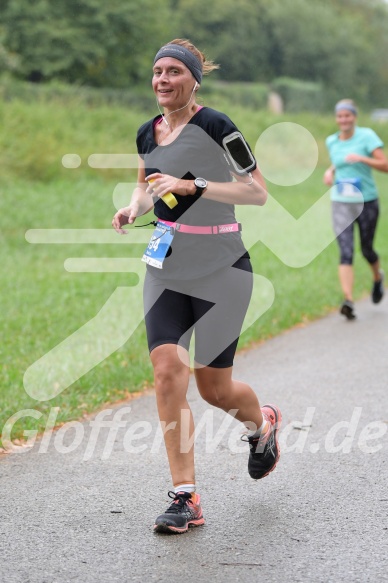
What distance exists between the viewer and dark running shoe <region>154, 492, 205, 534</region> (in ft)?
14.4

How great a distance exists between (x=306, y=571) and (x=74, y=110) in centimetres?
2365

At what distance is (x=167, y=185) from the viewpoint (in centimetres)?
430

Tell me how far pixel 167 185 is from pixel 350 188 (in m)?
6.58

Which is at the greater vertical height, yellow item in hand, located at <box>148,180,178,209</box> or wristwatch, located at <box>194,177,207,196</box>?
wristwatch, located at <box>194,177,207,196</box>

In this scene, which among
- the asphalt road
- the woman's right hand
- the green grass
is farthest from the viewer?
the green grass

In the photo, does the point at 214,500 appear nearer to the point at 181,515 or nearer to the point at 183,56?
the point at 181,515

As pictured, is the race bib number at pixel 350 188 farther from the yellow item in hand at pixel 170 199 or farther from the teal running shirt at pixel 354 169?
the yellow item in hand at pixel 170 199

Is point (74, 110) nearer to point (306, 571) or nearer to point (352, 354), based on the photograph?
point (352, 354)

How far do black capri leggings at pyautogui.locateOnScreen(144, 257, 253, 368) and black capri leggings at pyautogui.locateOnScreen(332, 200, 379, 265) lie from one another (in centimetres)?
601

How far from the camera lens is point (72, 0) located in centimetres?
4559

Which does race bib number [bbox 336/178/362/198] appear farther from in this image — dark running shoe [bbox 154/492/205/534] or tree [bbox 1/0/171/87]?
tree [bbox 1/0/171/87]

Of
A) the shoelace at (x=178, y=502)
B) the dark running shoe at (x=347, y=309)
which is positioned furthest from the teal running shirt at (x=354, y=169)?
the shoelace at (x=178, y=502)

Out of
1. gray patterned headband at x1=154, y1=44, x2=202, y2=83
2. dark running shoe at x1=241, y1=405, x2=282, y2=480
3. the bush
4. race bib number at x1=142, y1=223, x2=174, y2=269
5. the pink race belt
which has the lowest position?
dark running shoe at x1=241, y1=405, x2=282, y2=480

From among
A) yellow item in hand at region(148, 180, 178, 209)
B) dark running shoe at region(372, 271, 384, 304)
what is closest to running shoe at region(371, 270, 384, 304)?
dark running shoe at region(372, 271, 384, 304)
